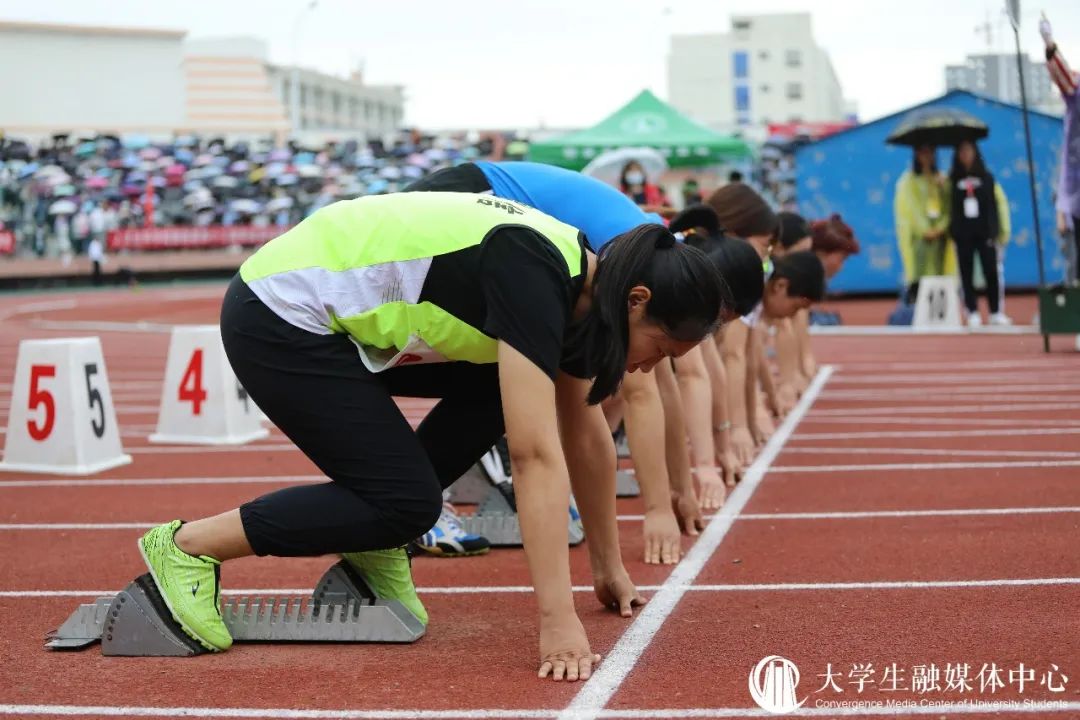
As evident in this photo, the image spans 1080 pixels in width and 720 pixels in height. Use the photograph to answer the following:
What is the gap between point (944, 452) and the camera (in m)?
7.38

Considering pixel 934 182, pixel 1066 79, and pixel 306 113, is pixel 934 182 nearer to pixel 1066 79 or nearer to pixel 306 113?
pixel 1066 79

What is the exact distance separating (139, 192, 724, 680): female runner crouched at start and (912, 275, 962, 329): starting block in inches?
500

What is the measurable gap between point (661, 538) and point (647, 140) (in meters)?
19.3

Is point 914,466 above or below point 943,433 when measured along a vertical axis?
above

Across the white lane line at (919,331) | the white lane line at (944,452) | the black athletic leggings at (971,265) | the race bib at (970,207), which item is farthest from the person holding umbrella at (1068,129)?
the white lane line at (944,452)

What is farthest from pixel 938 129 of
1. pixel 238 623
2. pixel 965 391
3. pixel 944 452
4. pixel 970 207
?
pixel 238 623

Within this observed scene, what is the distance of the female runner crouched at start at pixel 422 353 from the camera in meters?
3.34

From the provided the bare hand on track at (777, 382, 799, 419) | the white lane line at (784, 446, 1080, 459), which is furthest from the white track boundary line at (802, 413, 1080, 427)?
the white lane line at (784, 446, 1080, 459)

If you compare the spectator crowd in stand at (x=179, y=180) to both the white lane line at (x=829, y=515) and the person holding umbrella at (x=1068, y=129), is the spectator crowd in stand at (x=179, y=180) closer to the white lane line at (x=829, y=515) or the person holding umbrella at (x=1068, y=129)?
the person holding umbrella at (x=1068, y=129)

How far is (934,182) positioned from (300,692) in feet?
48.1

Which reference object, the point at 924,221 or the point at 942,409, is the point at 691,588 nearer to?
the point at 942,409

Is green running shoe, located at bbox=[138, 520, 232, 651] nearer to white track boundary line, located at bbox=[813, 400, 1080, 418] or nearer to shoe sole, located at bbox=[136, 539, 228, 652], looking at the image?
shoe sole, located at bbox=[136, 539, 228, 652]

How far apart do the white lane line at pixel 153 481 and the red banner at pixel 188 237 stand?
3049 cm

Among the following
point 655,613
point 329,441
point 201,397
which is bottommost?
point 201,397
